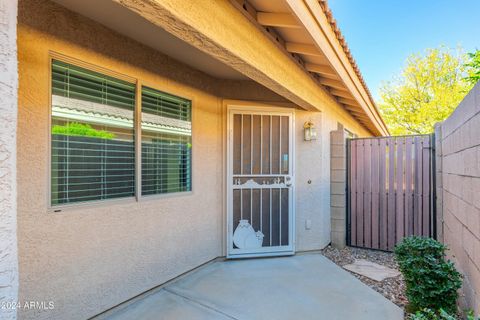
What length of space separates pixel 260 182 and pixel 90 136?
3.08m

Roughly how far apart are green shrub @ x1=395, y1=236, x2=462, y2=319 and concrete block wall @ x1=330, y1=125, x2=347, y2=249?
8.63ft

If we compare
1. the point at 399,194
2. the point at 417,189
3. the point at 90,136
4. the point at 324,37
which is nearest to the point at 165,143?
the point at 90,136

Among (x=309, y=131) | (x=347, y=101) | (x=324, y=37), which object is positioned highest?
(x=324, y=37)

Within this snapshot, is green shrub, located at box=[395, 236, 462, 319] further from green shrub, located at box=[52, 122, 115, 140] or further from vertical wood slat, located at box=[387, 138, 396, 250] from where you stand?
green shrub, located at box=[52, 122, 115, 140]

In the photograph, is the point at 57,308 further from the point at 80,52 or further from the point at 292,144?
the point at 292,144

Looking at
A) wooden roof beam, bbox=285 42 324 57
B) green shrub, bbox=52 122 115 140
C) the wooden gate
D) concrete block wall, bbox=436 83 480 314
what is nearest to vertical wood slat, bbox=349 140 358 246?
the wooden gate

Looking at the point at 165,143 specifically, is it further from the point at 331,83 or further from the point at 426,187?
the point at 426,187

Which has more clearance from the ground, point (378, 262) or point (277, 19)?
point (277, 19)

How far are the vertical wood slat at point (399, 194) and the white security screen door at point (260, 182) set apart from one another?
2.18 metres

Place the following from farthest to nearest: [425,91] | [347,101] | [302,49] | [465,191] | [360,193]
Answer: [425,91] → [347,101] → [360,193] → [302,49] → [465,191]

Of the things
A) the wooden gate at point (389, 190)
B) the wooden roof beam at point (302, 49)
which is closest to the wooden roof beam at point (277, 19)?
the wooden roof beam at point (302, 49)

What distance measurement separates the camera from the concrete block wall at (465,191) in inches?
95.0

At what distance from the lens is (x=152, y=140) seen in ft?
13.0

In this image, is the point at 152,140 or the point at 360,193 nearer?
the point at 152,140
